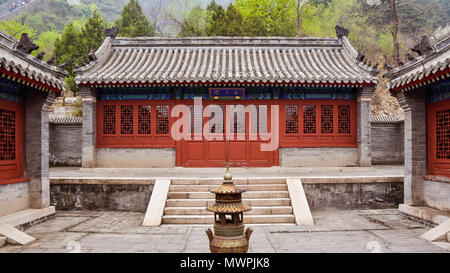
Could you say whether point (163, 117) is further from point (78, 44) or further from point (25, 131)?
point (78, 44)

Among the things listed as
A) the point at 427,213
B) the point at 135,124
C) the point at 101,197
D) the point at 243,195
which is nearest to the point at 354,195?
the point at 427,213

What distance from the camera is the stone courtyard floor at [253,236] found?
5.98m

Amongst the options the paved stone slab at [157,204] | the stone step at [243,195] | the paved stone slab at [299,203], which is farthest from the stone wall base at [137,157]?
the paved stone slab at [299,203]

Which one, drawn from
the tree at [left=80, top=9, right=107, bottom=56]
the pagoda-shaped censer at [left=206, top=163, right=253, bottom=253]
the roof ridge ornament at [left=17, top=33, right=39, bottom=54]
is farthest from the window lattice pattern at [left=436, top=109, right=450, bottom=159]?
the tree at [left=80, top=9, right=107, bottom=56]

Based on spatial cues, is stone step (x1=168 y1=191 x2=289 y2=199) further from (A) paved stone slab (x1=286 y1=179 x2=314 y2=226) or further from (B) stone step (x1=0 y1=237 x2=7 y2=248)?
(B) stone step (x1=0 y1=237 x2=7 y2=248)

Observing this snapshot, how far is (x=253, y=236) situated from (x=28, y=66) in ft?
19.2

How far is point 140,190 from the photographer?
9.31m

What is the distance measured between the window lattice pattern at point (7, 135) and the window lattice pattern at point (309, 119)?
9.06 meters

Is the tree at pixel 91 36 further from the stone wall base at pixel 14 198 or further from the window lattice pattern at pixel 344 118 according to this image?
the window lattice pattern at pixel 344 118

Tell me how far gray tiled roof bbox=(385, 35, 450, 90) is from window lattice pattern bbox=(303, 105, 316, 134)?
4392 millimetres

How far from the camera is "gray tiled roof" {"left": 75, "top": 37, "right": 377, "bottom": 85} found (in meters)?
11.7

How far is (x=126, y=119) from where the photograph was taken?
504 inches

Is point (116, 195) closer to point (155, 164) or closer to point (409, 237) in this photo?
point (155, 164)

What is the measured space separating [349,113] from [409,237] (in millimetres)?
6905
